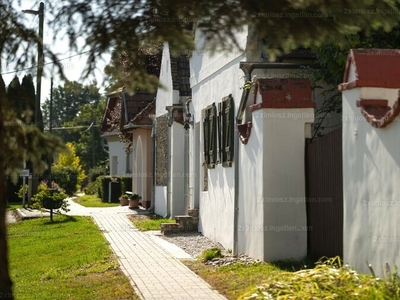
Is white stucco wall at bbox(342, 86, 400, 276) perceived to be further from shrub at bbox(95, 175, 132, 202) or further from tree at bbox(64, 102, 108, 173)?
tree at bbox(64, 102, 108, 173)

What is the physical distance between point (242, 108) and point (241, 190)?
4.75ft

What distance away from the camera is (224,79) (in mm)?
16109

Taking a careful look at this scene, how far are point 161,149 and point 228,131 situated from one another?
1061 centimetres

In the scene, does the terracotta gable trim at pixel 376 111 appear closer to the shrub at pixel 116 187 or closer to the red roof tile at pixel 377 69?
the red roof tile at pixel 377 69

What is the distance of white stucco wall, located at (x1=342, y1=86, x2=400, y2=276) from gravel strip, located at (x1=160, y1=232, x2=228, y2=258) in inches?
247

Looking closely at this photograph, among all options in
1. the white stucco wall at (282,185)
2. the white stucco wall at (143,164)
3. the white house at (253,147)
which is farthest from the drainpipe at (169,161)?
the white stucco wall at (282,185)

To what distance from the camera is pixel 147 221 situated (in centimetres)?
2341

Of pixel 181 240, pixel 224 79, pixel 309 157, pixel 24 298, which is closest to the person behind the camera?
pixel 24 298

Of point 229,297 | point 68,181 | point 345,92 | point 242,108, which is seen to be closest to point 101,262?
point 242,108

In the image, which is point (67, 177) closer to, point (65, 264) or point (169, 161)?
point (169, 161)

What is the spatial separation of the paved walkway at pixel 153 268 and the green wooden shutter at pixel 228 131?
6.74 ft

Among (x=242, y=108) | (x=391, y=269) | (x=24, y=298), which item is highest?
(x=242, y=108)

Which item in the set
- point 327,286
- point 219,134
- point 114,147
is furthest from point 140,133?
point 327,286

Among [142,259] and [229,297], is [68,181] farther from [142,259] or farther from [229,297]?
[229,297]
